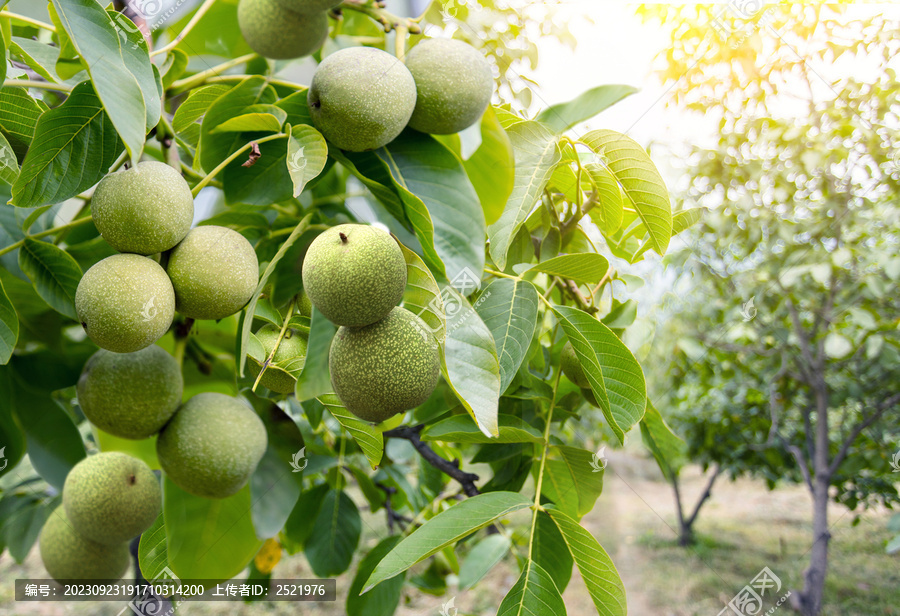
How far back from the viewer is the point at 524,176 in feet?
1.32

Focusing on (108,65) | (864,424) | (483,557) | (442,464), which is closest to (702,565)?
(864,424)

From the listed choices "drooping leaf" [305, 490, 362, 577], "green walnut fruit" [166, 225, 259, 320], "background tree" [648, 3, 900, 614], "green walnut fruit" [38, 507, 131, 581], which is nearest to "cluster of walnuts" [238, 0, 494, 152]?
"green walnut fruit" [166, 225, 259, 320]

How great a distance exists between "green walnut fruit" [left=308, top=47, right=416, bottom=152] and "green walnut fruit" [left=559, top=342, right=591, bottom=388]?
0.23 metres

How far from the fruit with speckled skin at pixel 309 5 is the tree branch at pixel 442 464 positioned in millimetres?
383

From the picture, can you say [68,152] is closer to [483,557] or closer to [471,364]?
[471,364]

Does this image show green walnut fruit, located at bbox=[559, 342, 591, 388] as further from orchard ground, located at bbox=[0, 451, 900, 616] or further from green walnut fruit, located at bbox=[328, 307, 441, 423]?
orchard ground, located at bbox=[0, 451, 900, 616]

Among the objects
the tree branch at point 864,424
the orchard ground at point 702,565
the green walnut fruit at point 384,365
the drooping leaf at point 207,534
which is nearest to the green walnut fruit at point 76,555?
the drooping leaf at point 207,534

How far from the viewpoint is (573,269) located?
0.42 meters

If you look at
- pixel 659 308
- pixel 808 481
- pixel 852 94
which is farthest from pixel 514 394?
pixel 808 481

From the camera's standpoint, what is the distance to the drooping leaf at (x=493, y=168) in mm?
401

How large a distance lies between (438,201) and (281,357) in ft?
0.51

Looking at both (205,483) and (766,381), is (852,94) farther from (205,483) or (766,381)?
(205,483)

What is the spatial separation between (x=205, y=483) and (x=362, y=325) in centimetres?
20

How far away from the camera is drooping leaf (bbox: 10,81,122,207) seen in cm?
36
